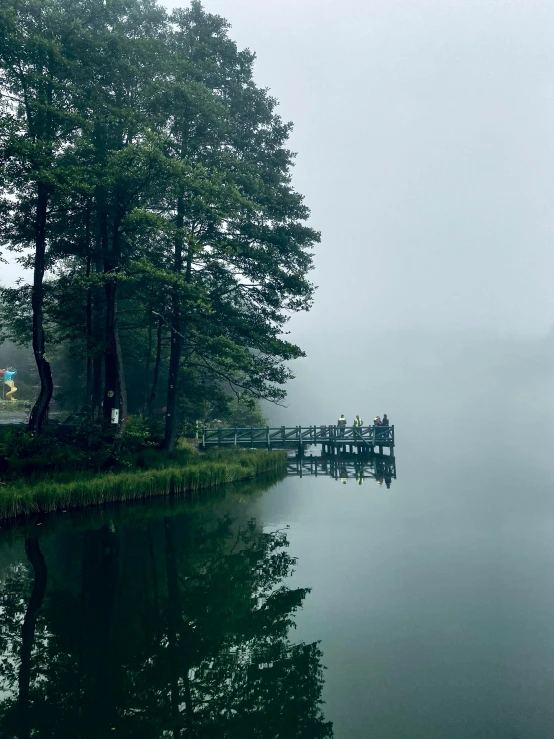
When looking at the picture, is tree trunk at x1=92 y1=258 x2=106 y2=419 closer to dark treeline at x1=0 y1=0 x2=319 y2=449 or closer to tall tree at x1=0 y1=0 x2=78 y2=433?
dark treeline at x1=0 y1=0 x2=319 y2=449

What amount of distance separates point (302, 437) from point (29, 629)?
2896cm

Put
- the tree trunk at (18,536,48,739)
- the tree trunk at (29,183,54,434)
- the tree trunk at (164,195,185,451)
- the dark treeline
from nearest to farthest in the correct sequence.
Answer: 1. the tree trunk at (18,536,48,739)
2. the dark treeline
3. the tree trunk at (29,183,54,434)
4. the tree trunk at (164,195,185,451)

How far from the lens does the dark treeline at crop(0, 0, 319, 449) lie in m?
16.1

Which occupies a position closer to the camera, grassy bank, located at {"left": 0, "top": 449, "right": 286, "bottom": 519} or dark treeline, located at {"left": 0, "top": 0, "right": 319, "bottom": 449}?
grassy bank, located at {"left": 0, "top": 449, "right": 286, "bottom": 519}

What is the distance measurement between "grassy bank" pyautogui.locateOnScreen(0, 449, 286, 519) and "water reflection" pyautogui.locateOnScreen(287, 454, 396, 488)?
5627 mm

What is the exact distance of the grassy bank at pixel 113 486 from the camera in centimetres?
1308

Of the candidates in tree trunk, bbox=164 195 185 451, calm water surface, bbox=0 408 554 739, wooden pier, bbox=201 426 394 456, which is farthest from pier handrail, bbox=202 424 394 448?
calm water surface, bbox=0 408 554 739

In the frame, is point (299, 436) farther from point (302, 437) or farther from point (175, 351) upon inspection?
point (175, 351)

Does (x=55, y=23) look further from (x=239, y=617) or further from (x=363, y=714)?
(x=363, y=714)

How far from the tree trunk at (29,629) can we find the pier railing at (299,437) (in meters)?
22.8

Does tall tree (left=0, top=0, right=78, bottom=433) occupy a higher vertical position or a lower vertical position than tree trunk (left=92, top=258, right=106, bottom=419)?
higher

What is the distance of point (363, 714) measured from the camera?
191 inches

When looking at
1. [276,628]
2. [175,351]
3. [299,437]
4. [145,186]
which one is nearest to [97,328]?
[175,351]

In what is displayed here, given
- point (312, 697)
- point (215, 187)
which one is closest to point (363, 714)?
point (312, 697)
